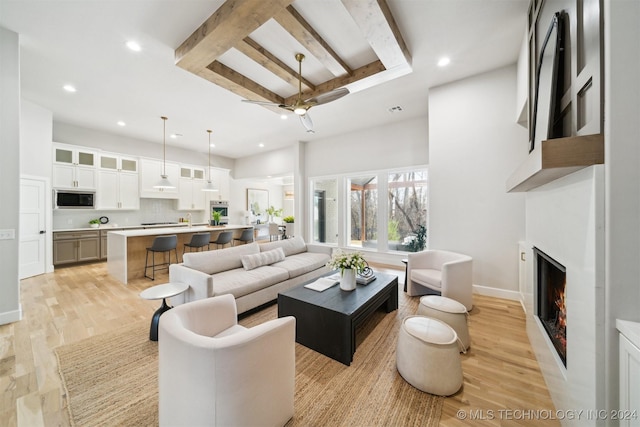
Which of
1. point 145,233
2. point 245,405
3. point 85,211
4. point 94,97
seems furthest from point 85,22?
point 85,211

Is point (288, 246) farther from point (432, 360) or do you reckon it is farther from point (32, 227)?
point (32, 227)

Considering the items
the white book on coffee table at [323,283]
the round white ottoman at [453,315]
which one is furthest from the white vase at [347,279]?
the round white ottoman at [453,315]

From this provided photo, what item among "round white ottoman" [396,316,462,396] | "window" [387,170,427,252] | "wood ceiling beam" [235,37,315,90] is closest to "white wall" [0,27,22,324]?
"wood ceiling beam" [235,37,315,90]

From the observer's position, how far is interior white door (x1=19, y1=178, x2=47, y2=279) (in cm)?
427

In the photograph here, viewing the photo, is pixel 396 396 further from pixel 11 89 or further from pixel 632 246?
pixel 11 89

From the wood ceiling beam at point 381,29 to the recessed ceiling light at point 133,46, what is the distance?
99.2 inches

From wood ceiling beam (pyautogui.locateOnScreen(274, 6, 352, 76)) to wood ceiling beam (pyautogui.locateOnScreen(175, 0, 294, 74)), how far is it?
171mm

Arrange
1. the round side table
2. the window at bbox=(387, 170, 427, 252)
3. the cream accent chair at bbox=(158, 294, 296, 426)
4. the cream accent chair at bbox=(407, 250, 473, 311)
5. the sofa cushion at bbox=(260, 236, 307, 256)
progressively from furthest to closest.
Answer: the window at bbox=(387, 170, 427, 252), the sofa cushion at bbox=(260, 236, 307, 256), the cream accent chair at bbox=(407, 250, 473, 311), the round side table, the cream accent chair at bbox=(158, 294, 296, 426)

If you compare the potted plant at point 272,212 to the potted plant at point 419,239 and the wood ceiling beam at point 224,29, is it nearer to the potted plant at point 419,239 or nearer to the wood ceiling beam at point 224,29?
the potted plant at point 419,239

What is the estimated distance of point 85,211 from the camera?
5762 millimetres

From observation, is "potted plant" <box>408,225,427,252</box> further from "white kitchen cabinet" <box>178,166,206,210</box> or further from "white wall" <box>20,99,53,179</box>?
"white wall" <box>20,99,53,179</box>

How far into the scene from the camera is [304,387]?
176cm

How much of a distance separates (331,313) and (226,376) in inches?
44.1

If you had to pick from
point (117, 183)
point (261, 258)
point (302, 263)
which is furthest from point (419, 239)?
point (117, 183)
